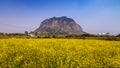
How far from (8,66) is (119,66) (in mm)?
4318

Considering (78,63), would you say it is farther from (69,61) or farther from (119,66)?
(119,66)

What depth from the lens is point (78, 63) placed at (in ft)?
29.8

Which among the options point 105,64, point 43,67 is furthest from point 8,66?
point 105,64

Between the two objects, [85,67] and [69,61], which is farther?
[69,61]

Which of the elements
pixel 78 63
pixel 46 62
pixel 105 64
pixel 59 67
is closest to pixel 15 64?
pixel 46 62

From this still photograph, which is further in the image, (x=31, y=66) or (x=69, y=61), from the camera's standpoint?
(x=69, y=61)

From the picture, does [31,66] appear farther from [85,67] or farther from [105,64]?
[105,64]

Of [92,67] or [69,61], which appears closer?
[92,67]

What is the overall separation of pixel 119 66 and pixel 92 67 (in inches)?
43.8

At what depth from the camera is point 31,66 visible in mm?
8766

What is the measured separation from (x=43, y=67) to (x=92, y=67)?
73.7 inches

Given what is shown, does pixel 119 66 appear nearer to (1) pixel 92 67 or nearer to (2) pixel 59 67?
(1) pixel 92 67

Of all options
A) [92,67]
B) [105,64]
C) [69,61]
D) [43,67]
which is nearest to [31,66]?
[43,67]

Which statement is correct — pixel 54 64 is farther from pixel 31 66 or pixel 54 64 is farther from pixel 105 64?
pixel 105 64
